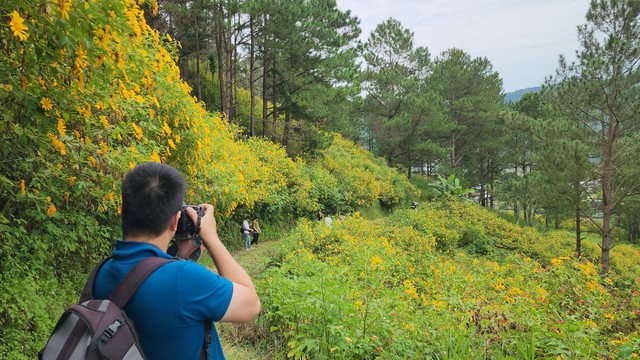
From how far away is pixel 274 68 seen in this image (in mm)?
17500

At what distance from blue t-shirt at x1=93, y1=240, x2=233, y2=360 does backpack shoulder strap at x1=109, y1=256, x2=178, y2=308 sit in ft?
0.05

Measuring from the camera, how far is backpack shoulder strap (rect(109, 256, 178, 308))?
4.03 ft

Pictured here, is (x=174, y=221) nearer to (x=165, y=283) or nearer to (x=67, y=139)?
(x=165, y=283)

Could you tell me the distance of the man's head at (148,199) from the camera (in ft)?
4.51

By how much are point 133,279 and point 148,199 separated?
0.28 m

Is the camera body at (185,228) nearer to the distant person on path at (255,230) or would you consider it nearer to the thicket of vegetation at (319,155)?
the thicket of vegetation at (319,155)

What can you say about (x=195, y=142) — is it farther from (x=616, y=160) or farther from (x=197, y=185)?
(x=616, y=160)

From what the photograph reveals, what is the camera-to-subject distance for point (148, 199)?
1374 millimetres

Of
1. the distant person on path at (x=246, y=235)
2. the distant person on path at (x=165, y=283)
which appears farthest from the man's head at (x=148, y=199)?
the distant person on path at (x=246, y=235)

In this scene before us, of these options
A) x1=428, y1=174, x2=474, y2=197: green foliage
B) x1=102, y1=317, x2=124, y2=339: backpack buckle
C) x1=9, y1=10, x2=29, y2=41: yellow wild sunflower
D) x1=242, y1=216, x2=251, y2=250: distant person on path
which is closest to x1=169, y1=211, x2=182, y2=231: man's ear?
x1=102, y1=317, x2=124, y2=339: backpack buckle

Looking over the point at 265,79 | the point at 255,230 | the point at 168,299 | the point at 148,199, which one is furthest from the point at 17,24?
the point at 265,79

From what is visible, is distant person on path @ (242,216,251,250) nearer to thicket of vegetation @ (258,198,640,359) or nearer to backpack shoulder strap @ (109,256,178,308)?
thicket of vegetation @ (258,198,640,359)

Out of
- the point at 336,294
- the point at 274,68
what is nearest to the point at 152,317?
the point at 336,294

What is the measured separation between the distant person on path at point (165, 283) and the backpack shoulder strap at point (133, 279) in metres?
0.02
